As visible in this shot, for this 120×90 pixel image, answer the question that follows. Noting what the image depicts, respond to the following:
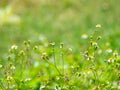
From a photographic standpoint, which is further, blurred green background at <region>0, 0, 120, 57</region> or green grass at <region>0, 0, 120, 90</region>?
blurred green background at <region>0, 0, 120, 57</region>

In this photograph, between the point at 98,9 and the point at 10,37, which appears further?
the point at 98,9

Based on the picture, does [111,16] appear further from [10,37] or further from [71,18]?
[10,37]

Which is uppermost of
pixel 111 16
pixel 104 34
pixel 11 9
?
pixel 11 9

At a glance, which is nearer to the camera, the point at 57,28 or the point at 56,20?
the point at 57,28

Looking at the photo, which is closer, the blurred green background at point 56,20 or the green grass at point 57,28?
the green grass at point 57,28

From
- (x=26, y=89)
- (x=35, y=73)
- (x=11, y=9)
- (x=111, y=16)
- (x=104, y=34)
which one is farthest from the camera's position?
(x=11, y=9)

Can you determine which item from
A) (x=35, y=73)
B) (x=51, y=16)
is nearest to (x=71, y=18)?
(x=51, y=16)

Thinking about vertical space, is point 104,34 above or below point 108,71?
above

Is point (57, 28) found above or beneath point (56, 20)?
beneath
